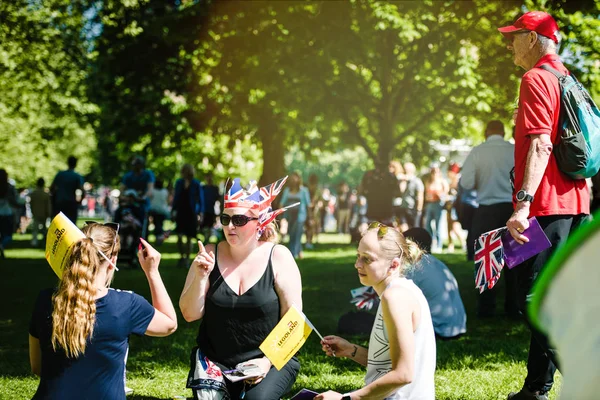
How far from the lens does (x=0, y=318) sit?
851 centimetres

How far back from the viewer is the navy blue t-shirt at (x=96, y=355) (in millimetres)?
3256

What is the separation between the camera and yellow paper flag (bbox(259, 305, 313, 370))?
341 cm

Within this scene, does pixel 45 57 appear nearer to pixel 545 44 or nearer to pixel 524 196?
pixel 545 44

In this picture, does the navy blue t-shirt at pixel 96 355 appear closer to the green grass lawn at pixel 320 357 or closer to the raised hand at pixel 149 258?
the raised hand at pixel 149 258

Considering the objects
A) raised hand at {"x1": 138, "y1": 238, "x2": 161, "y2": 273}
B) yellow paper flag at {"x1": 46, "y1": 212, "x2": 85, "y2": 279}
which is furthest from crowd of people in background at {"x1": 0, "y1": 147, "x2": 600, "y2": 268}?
yellow paper flag at {"x1": 46, "y1": 212, "x2": 85, "y2": 279}

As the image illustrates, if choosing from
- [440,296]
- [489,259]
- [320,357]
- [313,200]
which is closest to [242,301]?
[489,259]

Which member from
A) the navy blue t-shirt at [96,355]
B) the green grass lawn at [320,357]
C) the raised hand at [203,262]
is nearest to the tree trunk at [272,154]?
the green grass lawn at [320,357]

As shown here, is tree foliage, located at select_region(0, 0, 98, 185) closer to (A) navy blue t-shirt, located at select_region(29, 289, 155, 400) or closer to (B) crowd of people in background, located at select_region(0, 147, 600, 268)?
(B) crowd of people in background, located at select_region(0, 147, 600, 268)

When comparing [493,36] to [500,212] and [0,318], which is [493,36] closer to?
[500,212]

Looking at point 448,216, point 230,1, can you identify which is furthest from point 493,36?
point 230,1

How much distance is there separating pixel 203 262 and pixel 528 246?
1.78 metres

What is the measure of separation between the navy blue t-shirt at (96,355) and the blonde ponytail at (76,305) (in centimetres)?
5

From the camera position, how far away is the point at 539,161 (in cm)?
401

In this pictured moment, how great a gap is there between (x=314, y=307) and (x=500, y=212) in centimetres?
265
